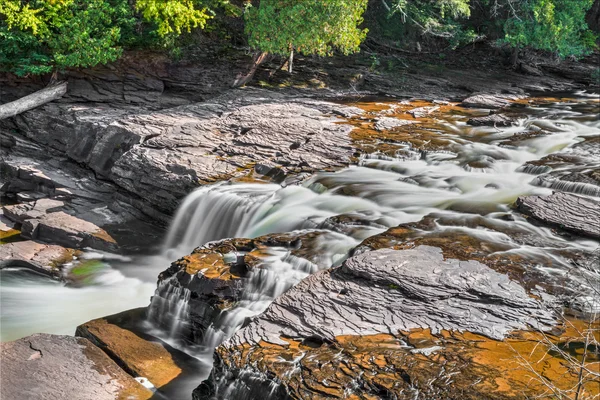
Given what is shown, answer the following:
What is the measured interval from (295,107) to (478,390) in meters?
11.0

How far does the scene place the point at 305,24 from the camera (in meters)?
17.0

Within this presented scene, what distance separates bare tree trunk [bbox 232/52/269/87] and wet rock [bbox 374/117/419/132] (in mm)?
5219

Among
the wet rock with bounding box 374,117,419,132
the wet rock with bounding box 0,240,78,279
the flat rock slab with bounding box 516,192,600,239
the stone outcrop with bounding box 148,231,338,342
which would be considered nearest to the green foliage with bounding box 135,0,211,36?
the wet rock with bounding box 374,117,419,132

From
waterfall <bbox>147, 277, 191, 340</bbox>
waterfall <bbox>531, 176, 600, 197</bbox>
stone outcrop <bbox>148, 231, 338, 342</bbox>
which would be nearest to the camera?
stone outcrop <bbox>148, 231, 338, 342</bbox>

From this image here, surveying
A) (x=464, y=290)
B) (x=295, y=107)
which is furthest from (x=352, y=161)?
(x=464, y=290)

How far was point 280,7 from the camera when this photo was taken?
17344 mm

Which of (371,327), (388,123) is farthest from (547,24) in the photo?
(371,327)

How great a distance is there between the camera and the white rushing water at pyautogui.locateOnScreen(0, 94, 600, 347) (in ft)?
29.0

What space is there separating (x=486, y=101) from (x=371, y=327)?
12.8 m

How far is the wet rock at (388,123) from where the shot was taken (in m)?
15.2

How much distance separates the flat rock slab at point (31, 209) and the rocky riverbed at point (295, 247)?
2.6 inches

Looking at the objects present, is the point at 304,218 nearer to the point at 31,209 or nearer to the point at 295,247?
the point at 295,247

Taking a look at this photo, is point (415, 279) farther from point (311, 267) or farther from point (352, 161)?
point (352, 161)

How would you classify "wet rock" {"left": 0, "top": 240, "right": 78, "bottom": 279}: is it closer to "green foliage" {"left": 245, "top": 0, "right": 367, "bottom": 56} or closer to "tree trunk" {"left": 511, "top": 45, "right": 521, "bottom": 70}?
"green foliage" {"left": 245, "top": 0, "right": 367, "bottom": 56}
